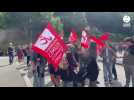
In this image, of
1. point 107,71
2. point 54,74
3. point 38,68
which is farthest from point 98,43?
point 38,68

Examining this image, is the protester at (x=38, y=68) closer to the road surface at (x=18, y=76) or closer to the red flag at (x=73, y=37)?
the road surface at (x=18, y=76)

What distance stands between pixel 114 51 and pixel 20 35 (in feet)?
6.42

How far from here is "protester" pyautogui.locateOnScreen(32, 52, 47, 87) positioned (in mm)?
10281

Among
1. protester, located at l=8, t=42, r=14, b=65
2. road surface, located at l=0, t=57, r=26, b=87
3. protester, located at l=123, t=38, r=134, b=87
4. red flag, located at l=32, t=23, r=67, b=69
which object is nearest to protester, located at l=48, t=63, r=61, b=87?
red flag, located at l=32, t=23, r=67, b=69

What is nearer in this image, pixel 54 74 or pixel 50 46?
pixel 54 74

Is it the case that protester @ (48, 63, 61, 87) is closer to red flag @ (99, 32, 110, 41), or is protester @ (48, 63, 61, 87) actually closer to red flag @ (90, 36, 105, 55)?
red flag @ (90, 36, 105, 55)

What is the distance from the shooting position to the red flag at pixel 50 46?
10.2m

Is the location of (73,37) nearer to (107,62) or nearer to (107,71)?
(107,62)

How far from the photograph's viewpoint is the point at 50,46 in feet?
34.0

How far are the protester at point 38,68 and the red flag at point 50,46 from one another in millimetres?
104

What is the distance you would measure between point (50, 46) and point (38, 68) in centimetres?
52

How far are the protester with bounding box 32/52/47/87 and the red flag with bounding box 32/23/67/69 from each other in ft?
0.34
